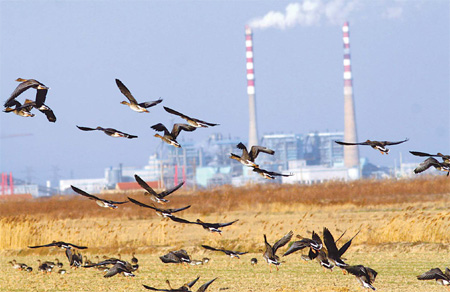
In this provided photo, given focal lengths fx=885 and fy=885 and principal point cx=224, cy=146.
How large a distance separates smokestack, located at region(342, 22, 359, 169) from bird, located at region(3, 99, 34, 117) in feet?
449

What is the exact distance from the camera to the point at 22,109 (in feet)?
38.4

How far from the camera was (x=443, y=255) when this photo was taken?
20.7m

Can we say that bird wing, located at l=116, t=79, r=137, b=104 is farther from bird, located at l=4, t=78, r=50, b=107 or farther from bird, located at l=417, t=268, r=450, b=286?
bird, located at l=417, t=268, r=450, b=286

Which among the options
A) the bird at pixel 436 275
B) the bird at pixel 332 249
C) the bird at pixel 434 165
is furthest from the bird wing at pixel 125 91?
the bird at pixel 436 275

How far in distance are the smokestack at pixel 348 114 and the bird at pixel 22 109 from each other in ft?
449

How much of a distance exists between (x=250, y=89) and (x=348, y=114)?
17.8 meters

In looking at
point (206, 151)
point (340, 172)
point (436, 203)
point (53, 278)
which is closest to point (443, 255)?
point (53, 278)

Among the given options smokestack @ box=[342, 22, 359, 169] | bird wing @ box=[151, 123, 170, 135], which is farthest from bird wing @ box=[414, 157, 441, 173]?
smokestack @ box=[342, 22, 359, 169]

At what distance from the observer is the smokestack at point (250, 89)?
14918 cm

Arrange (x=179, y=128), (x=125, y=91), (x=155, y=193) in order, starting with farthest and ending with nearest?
(x=179, y=128), (x=155, y=193), (x=125, y=91)

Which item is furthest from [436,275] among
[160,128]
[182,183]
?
[160,128]

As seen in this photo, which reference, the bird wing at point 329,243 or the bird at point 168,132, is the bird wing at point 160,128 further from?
the bird wing at point 329,243

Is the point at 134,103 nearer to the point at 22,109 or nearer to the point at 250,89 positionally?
the point at 22,109

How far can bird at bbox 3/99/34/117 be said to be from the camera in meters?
11.4
